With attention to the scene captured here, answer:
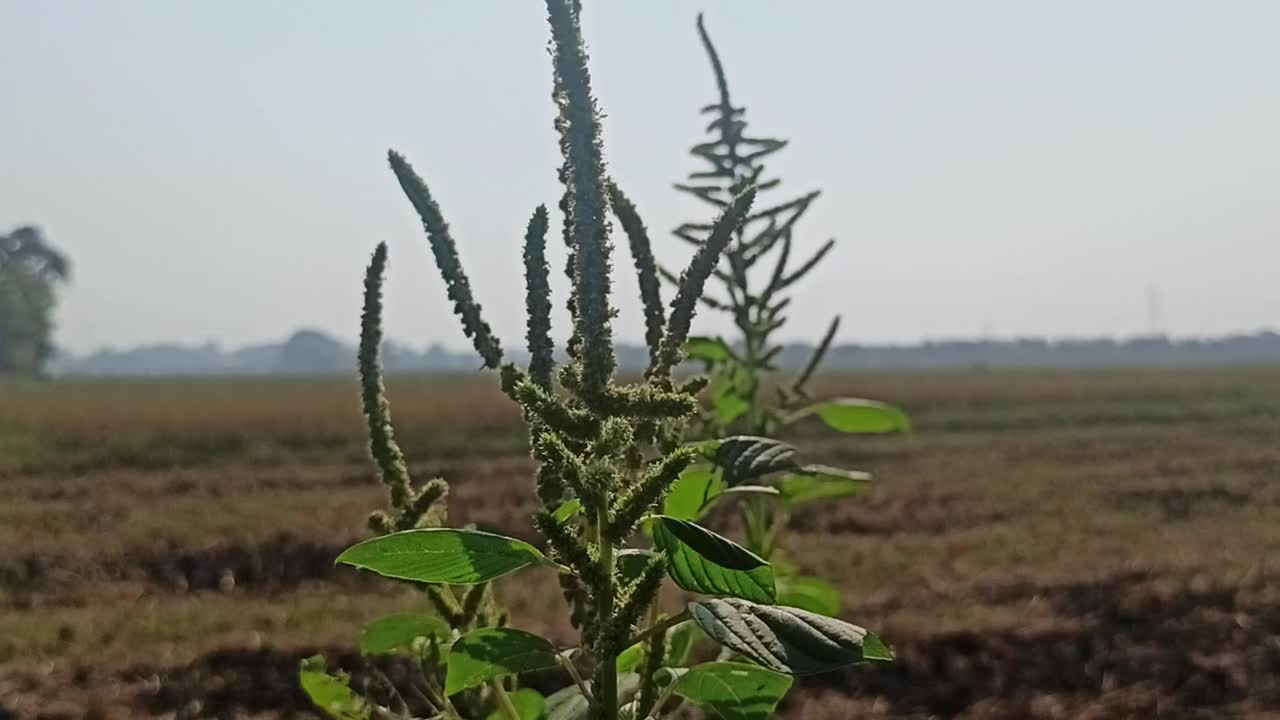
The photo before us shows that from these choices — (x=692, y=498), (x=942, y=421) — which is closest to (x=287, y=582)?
(x=692, y=498)

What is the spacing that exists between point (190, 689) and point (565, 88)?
6243mm

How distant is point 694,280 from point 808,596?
2.77 feet

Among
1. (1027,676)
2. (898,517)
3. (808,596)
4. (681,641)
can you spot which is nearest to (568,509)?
(681,641)

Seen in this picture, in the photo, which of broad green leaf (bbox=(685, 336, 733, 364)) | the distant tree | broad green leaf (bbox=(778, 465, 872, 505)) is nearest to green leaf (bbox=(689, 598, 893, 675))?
broad green leaf (bbox=(778, 465, 872, 505))

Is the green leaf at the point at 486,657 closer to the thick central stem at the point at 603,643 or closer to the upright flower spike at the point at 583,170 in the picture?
the thick central stem at the point at 603,643

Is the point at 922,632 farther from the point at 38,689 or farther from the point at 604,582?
the point at 604,582

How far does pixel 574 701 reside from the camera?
140 cm

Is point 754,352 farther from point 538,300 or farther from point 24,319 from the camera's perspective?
point 24,319

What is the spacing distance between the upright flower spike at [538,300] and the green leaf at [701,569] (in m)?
0.22

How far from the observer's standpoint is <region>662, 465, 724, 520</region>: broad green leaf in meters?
1.43

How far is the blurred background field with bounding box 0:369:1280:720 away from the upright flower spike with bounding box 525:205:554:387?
0.10 metres

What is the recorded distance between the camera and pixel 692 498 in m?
1.43

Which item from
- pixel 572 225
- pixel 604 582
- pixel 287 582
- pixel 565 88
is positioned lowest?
pixel 287 582

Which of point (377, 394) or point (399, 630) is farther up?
point (377, 394)
